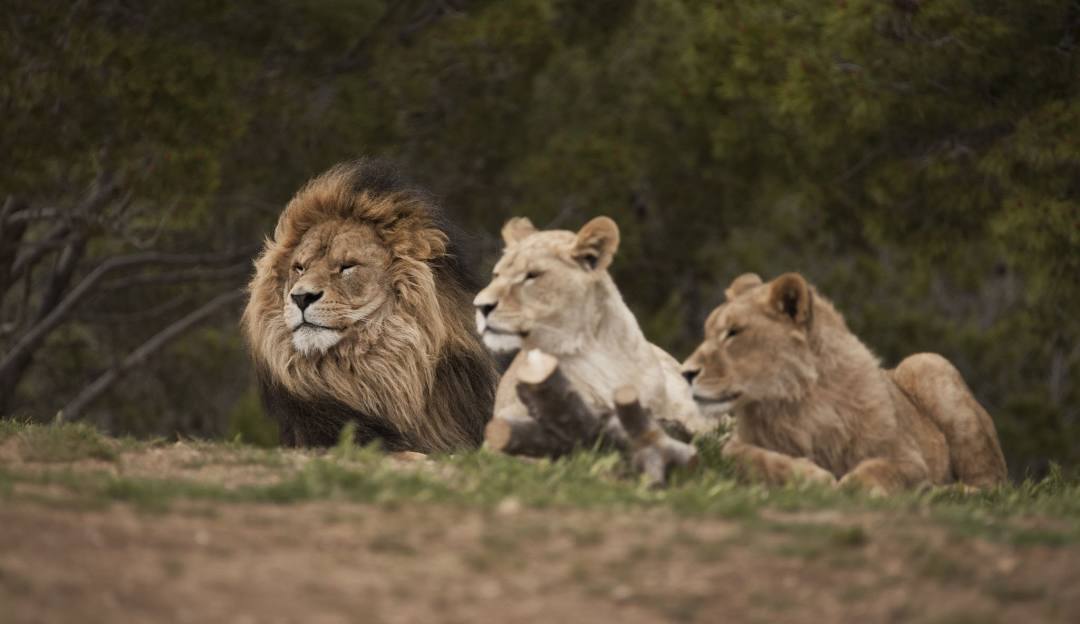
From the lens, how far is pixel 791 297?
7.04 m

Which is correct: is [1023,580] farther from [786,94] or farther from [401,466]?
[786,94]

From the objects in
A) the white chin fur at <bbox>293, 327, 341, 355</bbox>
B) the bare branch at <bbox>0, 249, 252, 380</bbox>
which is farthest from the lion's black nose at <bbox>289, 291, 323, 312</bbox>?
the bare branch at <bbox>0, 249, 252, 380</bbox>

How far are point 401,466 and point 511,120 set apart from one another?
13327mm

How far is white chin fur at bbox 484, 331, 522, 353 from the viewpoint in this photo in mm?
6895

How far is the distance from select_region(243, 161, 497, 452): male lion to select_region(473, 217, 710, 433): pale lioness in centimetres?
170

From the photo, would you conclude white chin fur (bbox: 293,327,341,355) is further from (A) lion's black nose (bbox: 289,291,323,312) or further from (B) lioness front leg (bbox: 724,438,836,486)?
(B) lioness front leg (bbox: 724,438,836,486)

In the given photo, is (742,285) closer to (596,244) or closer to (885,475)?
(596,244)

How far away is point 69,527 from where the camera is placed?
5.32 metres

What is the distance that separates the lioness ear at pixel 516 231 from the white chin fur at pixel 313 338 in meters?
1.60

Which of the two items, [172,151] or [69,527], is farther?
[172,151]

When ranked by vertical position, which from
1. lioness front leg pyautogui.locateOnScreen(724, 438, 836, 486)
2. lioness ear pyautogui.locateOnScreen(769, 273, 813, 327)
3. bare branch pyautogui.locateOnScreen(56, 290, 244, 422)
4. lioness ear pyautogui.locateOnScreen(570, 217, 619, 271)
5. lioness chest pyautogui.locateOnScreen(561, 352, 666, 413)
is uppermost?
lioness ear pyautogui.locateOnScreen(570, 217, 619, 271)

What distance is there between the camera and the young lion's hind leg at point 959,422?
777 centimetres

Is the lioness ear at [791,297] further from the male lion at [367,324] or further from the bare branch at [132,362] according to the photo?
the bare branch at [132,362]

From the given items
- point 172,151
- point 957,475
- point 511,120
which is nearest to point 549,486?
point 957,475
